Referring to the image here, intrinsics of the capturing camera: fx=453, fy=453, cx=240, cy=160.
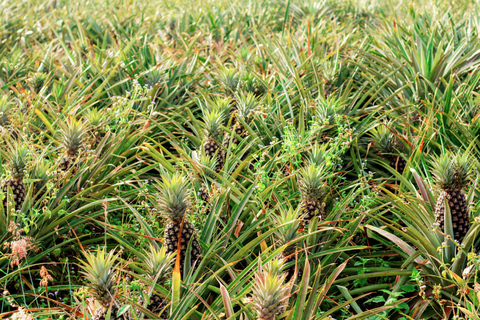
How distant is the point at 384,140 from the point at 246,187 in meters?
1.07

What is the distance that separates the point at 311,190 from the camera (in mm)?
2338

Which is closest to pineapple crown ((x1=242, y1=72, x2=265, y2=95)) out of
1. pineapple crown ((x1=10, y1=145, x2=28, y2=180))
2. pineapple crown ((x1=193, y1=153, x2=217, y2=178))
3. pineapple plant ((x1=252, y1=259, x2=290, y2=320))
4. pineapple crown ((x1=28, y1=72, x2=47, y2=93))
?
pineapple crown ((x1=193, y1=153, x2=217, y2=178))

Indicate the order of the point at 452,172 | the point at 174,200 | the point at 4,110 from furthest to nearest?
1. the point at 4,110
2. the point at 452,172
3. the point at 174,200

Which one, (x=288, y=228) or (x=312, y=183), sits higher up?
(x=312, y=183)

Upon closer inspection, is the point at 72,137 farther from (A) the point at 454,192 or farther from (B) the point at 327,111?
(A) the point at 454,192

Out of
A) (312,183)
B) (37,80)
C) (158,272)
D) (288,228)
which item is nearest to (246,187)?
(312,183)

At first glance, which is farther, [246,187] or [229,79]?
[229,79]

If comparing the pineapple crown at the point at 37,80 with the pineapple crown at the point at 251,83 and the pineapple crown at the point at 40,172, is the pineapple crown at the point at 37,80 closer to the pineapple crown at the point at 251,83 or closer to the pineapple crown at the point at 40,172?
the pineapple crown at the point at 40,172

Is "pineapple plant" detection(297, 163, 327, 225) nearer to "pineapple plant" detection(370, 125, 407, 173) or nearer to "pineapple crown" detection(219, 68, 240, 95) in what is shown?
"pineapple plant" detection(370, 125, 407, 173)

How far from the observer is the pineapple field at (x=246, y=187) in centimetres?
197

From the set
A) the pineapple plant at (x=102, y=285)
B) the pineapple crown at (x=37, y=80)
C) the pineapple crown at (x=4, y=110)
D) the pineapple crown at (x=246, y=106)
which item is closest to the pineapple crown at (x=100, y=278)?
the pineapple plant at (x=102, y=285)

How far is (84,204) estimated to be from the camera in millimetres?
2654

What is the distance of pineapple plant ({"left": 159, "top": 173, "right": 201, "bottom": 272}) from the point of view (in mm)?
2027

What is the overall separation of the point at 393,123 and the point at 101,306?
7.91 ft
